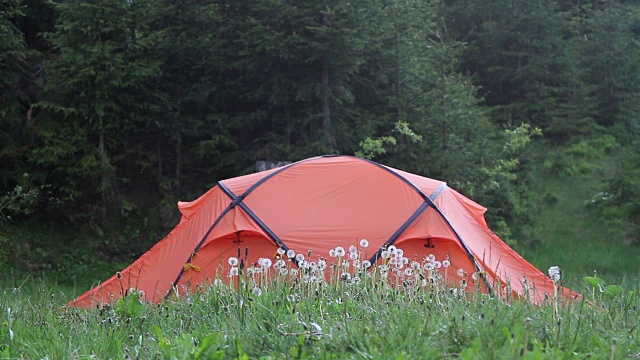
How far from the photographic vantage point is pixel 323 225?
7.94 meters

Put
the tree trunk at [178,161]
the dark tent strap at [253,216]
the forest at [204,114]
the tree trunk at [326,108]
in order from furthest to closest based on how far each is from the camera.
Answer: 1. the tree trunk at [178,161]
2. the tree trunk at [326,108]
3. the forest at [204,114]
4. the dark tent strap at [253,216]

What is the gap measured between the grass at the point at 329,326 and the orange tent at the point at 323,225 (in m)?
2.88

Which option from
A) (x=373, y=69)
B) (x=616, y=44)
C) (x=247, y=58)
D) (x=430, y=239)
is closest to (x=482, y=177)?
(x=373, y=69)

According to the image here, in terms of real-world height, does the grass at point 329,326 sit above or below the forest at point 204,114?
below

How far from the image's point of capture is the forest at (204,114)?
12.1 m

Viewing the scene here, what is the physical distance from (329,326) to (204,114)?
427 inches

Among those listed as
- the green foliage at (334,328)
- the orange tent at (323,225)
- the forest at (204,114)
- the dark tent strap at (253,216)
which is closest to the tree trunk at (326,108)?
the forest at (204,114)

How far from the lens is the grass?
325cm

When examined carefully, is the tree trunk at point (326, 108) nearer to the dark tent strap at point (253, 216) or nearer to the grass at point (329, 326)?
the dark tent strap at point (253, 216)

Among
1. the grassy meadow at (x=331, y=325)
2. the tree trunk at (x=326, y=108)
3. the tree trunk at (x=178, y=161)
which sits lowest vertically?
the grassy meadow at (x=331, y=325)

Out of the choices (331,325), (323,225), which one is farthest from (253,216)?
(331,325)

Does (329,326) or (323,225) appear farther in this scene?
(323,225)

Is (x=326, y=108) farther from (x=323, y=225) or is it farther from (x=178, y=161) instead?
Result: (x=323, y=225)

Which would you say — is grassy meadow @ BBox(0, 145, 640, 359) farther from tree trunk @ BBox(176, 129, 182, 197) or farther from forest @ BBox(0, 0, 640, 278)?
tree trunk @ BBox(176, 129, 182, 197)
